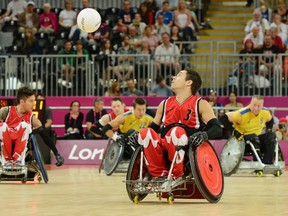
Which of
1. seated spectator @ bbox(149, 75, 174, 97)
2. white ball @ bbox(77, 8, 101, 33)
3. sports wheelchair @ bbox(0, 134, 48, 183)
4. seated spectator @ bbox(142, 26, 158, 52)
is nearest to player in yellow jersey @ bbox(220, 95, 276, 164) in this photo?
white ball @ bbox(77, 8, 101, 33)

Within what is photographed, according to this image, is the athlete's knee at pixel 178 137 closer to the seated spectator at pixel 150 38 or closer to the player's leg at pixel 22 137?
the player's leg at pixel 22 137

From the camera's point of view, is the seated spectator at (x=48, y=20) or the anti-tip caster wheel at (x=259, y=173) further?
the seated spectator at (x=48, y=20)

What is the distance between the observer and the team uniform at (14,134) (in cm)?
1722

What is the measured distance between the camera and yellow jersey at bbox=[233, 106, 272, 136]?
2112 cm

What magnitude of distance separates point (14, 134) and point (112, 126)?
4947mm

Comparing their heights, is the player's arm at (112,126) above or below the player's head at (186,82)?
below

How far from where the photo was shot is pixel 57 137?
88.0 ft

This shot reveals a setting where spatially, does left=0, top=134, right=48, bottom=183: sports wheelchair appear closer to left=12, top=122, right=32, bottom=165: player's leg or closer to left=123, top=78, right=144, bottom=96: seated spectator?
left=12, top=122, right=32, bottom=165: player's leg

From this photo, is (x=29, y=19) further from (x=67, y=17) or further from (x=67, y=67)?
(x=67, y=67)

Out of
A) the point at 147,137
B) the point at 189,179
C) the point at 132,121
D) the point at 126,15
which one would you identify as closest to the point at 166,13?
the point at 126,15

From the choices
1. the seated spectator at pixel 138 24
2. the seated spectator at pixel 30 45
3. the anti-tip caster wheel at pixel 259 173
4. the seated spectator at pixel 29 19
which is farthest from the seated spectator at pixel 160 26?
the anti-tip caster wheel at pixel 259 173

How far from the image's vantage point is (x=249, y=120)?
21266 millimetres

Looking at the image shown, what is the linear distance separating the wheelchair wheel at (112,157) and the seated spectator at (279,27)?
29.2 ft

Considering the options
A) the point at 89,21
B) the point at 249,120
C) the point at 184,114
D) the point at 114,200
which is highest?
the point at 89,21
